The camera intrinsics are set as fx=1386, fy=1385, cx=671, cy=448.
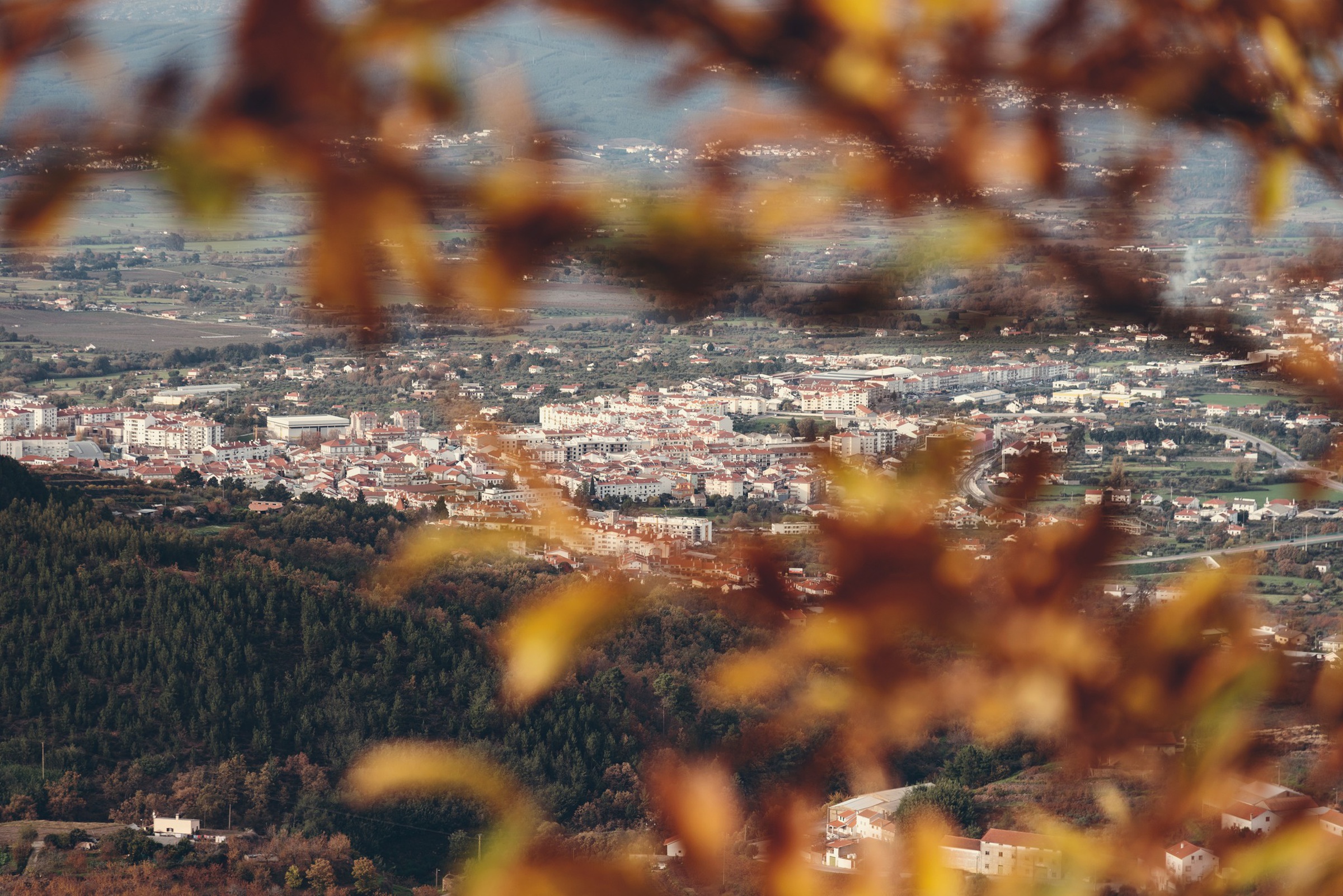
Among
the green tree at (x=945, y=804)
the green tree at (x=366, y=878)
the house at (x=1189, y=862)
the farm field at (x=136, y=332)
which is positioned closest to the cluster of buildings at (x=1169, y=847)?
the house at (x=1189, y=862)

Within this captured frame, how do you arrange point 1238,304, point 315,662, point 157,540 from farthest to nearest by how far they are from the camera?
point 157,540 → point 315,662 → point 1238,304

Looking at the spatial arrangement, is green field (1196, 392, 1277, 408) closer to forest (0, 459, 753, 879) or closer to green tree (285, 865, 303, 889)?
forest (0, 459, 753, 879)

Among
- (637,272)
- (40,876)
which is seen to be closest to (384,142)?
(637,272)

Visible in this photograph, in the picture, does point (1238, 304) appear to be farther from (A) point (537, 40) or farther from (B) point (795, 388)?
(B) point (795, 388)

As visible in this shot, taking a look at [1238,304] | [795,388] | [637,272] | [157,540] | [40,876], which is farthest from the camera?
[157,540]

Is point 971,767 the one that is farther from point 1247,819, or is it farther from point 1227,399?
point 1247,819

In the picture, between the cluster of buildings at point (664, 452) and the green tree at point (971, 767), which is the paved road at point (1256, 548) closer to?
the cluster of buildings at point (664, 452)
